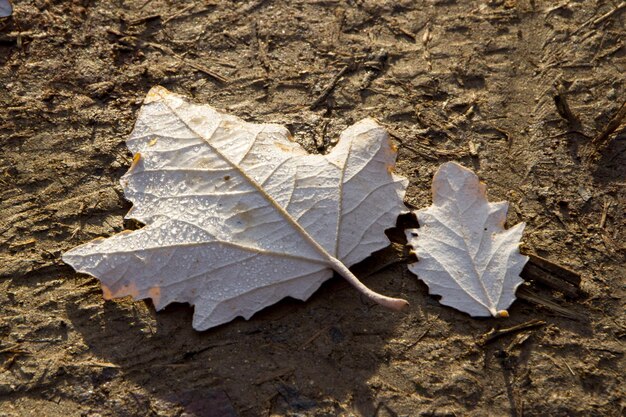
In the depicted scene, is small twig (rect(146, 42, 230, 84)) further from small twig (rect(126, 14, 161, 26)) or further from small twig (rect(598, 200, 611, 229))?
small twig (rect(598, 200, 611, 229))

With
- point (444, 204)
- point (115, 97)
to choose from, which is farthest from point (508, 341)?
point (115, 97)

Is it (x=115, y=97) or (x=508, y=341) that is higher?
(x=115, y=97)

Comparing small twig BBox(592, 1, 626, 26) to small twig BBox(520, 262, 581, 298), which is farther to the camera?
small twig BBox(592, 1, 626, 26)

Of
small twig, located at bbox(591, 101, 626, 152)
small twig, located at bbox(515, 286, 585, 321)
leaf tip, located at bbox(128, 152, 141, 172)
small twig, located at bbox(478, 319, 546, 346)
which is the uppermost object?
small twig, located at bbox(591, 101, 626, 152)

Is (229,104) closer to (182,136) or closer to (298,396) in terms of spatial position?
(182,136)

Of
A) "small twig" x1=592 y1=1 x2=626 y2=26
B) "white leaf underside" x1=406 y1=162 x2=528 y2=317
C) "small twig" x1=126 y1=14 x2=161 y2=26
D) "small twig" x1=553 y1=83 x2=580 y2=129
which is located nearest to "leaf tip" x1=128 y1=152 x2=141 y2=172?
"white leaf underside" x1=406 y1=162 x2=528 y2=317

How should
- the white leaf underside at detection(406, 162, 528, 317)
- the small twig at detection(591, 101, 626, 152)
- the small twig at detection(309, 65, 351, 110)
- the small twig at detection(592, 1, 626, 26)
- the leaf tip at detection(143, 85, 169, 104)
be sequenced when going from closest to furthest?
the white leaf underside at detection(406, 162, 528, 317)
the leaf tip at detection(143, 85, 169, 104)
the small twig at detection(591, 101, 626, 152)
the small twig at detection(309, 65, 351, 110)
the small twig at detection(592, 1, 626, 26)

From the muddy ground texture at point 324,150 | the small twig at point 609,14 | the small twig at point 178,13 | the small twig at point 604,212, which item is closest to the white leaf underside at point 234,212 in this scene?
the muddy ground texture at point 324,150

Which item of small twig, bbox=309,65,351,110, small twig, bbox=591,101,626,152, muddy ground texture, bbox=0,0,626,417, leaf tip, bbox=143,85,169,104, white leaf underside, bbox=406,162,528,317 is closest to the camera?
muddy ground texture, bbox=0,0,626,417
